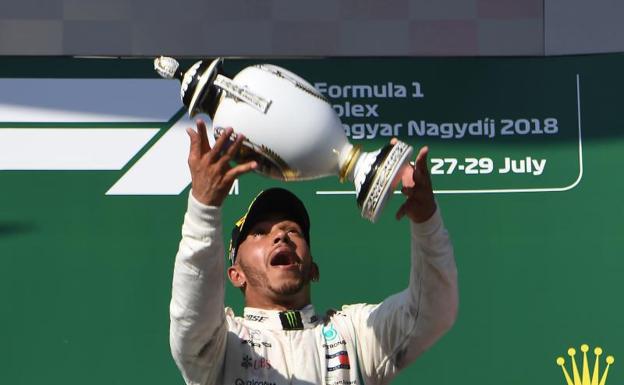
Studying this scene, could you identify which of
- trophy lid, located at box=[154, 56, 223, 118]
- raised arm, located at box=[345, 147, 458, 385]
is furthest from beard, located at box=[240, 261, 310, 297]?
trophy lid, located at box=[154, 56, 223, 118]

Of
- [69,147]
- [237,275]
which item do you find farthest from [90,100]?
[237,275]

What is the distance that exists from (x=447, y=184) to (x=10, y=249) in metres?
1.07

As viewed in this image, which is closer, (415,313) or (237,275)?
(415,313)

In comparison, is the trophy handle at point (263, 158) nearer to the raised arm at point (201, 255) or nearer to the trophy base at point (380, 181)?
the raised arm at point (201, 255)

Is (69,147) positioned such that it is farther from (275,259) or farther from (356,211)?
(275,259)

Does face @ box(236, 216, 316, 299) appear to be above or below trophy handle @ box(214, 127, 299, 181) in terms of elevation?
below

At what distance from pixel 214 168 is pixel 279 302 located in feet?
1.30

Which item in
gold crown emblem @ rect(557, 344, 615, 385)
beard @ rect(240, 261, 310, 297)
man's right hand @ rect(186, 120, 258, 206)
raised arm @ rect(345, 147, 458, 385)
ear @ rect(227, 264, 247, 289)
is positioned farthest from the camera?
gold crown emblem @ rect(557, 344, 615, 385)

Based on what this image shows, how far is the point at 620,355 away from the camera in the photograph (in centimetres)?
329

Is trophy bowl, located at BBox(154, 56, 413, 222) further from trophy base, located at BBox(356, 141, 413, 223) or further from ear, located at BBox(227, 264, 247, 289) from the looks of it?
ear, located at BBox(227, 264, 247, 289)

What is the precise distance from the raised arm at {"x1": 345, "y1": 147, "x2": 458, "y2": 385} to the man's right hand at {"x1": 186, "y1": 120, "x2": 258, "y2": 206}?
11.9 inches

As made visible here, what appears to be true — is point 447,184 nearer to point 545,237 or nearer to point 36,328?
point 545,237

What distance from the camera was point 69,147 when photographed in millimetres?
3361

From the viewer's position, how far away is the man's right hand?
2.29m
